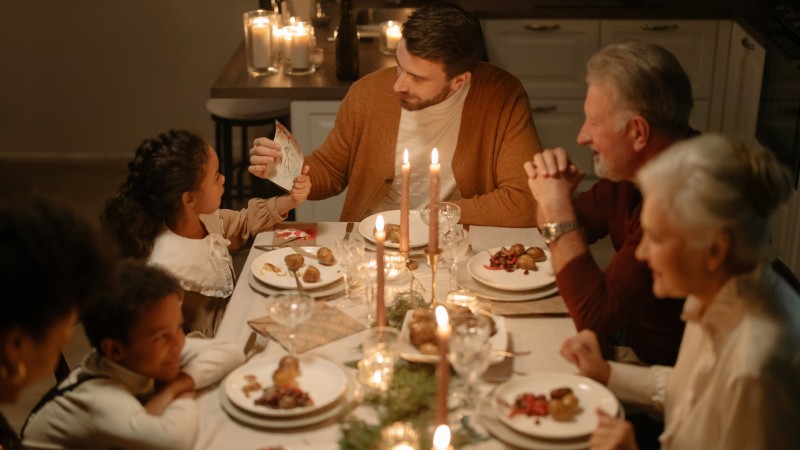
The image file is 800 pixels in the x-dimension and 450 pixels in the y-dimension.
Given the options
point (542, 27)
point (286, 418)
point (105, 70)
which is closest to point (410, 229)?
point (286, 418)

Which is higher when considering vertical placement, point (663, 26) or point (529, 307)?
point (663, 26)

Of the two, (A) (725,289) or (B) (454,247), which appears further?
(B) (454,247)

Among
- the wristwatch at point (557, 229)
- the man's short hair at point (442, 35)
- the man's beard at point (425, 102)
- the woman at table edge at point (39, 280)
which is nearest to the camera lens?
the woman at table edge at point (39, 280)

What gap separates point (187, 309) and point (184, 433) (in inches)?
32.1

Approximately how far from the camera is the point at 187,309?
2479 millimetres

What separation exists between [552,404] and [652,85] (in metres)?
0.78

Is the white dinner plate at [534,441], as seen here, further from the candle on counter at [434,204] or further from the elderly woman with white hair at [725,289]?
the candle on counter at [434,204]

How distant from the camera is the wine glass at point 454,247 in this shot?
2.28m

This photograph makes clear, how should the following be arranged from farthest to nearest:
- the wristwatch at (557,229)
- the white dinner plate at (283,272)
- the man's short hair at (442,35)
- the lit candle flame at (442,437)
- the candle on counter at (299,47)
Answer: the candle on counter at (299,47) → the man's short hair at (442,35) → the white dinner plate at (283,272) → the wristwatch at (557,229) → the lit candle flame at (442,437)

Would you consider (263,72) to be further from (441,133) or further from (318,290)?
(318,290)

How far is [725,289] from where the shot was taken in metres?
1.63

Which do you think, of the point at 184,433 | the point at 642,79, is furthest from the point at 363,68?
the point at 184,433

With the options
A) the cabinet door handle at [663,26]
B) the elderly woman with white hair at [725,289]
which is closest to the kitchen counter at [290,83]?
the cabinet door handle at [663,26]

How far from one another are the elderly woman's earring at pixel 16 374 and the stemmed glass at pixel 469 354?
→ 73 cm
